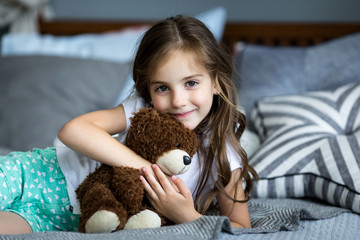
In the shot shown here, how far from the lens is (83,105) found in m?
1.72

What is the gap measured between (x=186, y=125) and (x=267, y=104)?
0.62m

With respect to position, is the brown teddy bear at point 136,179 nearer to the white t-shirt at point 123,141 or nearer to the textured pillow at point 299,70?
the white t-shirt at point 123,141

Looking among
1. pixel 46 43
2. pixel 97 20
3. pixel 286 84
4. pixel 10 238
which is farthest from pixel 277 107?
pixel 97 20

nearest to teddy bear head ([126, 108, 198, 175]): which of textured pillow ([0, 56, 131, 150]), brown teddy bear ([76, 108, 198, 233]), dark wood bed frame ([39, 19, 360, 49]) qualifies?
brown teddy bear ([76, 108, 198, 233])

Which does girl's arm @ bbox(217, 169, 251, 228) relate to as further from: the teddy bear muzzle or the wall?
the wall

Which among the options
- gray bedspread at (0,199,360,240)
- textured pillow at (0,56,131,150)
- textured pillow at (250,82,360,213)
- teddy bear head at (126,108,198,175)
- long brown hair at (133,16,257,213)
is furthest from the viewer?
textured pillow at (0,56,131,150)

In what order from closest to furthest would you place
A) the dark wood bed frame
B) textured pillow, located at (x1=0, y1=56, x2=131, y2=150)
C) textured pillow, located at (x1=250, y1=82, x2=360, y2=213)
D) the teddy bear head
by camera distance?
the teddy bear head < textured pillow, located at (x1=250, y1=82, x2=360, y2=213) < textured pillow, located at (x1=0, y1=56, x2=131, y2=150) < the dark wood bed frame

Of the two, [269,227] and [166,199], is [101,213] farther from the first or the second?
[269,227]

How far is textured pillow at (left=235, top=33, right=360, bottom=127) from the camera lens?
1.63m

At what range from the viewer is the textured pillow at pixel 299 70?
1634 mm

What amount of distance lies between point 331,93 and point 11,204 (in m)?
1.09

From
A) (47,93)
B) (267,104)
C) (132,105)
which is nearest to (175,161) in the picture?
(132,105)

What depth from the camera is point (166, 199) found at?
905mm

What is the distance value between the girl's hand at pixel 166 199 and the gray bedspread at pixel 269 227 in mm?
113
